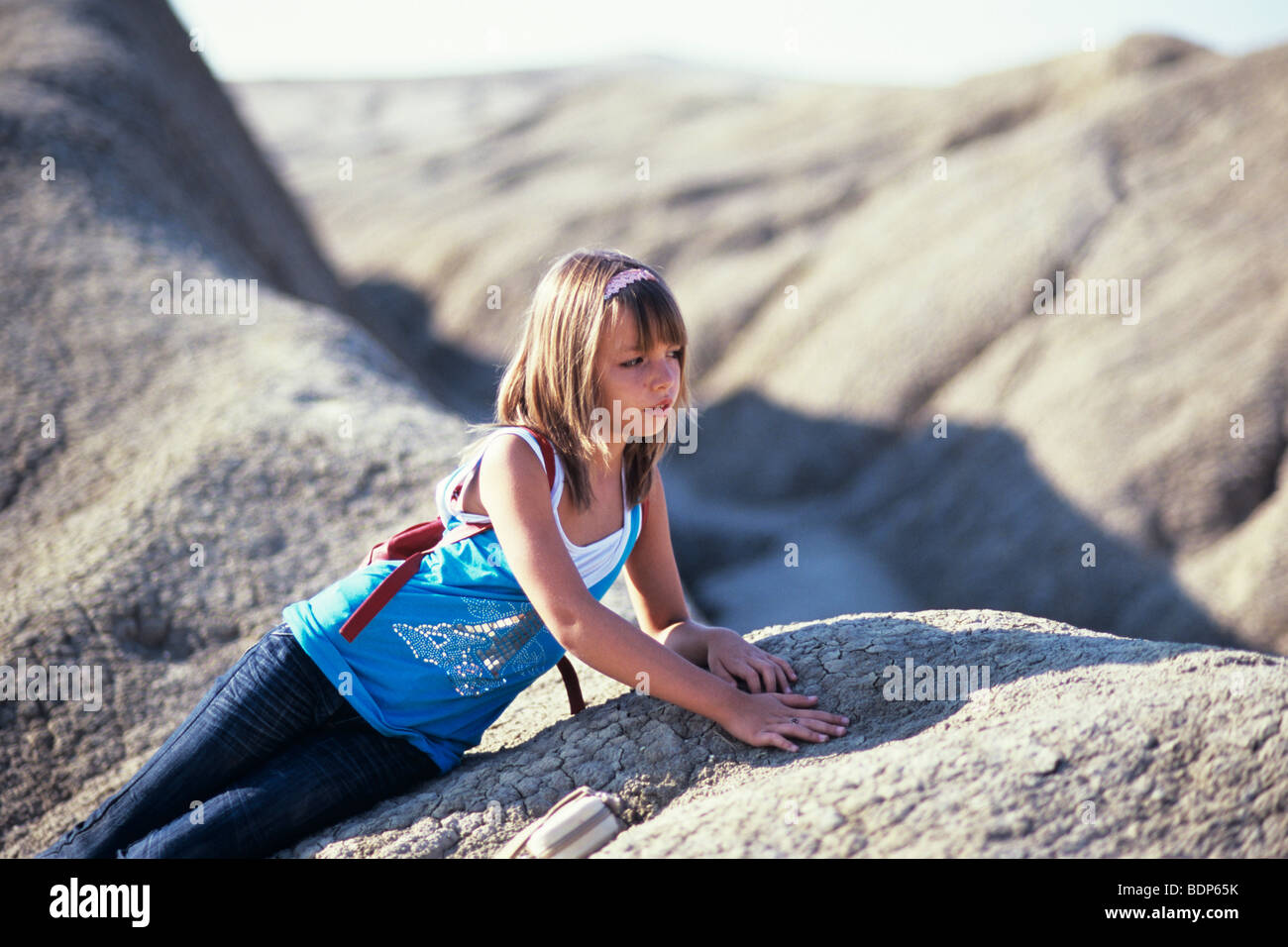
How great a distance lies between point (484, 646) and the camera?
231cm

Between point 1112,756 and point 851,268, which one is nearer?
point 1112,756

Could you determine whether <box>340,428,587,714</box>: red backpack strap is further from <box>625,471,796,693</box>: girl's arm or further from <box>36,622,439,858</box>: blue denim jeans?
<box>625,471,796,693</box>: girl's arm

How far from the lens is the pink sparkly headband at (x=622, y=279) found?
2139mm

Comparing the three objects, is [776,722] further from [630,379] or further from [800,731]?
[630,379]

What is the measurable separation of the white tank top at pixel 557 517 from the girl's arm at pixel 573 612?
0.10 feet

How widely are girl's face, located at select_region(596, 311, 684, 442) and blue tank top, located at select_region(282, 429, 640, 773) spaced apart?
16cm

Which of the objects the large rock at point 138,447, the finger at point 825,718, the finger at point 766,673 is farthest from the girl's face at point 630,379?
the large rock at point 138,447

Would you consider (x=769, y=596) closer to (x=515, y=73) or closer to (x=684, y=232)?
(x=684, y=232)

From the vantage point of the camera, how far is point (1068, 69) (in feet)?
36.6

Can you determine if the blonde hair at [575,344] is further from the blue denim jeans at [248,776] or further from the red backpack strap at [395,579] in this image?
the blue denim jeans at [248,776]

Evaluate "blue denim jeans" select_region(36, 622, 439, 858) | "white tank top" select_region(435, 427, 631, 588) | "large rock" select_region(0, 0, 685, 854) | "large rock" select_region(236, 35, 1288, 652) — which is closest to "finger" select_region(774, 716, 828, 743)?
"white tank top" select_region(435, 427, 631, 588)

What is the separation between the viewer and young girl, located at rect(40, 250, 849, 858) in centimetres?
211

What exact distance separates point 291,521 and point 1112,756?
3012mm
